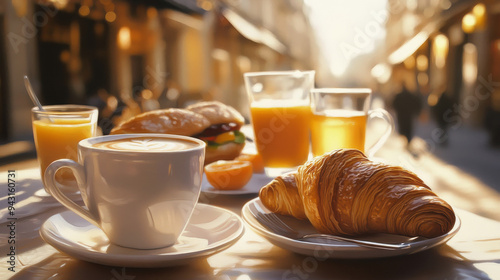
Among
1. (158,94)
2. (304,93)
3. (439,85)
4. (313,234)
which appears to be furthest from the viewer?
(439,85)

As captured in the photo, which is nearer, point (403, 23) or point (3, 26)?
A: point (3, 26)

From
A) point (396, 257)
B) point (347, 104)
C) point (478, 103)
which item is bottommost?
point (478, 103)

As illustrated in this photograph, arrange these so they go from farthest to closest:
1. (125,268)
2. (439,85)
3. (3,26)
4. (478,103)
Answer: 1. (439,85)
2. (478,103)
3. (3,26)
4. (125,268)

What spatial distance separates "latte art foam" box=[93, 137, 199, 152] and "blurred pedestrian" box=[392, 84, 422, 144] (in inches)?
321

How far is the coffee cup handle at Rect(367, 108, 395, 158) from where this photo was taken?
1737 mm

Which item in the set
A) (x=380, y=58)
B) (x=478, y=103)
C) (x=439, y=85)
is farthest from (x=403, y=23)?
(x=478, y=103)

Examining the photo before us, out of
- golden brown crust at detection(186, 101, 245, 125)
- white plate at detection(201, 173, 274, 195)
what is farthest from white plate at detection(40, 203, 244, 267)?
golden brown crust at detection(186, 101, 245, 125)

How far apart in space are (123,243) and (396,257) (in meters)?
0.51

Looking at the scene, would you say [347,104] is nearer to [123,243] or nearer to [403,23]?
[123,243]

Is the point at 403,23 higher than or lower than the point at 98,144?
higher

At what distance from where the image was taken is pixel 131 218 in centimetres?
92

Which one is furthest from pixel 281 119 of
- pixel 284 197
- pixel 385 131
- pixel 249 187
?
pixel 284 197

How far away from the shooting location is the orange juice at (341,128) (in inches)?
73.9

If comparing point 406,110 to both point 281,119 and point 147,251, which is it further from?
point 147,251
